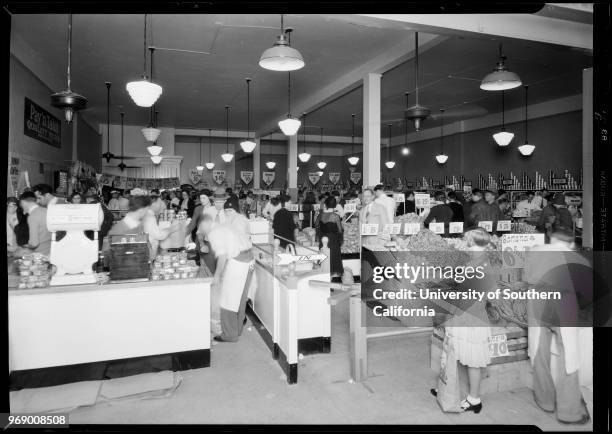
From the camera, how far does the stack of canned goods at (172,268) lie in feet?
12.1

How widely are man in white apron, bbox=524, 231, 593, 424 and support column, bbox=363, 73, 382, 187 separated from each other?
4.63 m

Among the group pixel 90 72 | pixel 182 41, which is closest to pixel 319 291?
pixel 182 41

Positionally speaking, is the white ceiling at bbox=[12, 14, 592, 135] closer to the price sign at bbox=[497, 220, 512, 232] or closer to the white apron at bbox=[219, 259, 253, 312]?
the price sign at bbox=[497, 220, 512, 232]

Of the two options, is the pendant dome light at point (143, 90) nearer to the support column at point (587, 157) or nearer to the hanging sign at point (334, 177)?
the support column at point (587, 157)

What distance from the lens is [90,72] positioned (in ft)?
27.5

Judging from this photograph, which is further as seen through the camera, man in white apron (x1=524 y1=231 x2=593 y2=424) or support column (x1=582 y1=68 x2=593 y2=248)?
support column (x1=582 y1=68 x2=593 y2=248)

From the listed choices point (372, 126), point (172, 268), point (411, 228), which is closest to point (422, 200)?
point (372, 126)

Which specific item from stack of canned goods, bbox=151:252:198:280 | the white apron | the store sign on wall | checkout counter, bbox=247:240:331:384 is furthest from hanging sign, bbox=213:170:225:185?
stack of canned goods, bbox=151:252:198:280

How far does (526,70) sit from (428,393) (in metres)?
7.44

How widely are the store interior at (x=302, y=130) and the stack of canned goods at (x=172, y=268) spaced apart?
3.6 inches

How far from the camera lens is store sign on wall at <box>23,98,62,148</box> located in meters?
6.98

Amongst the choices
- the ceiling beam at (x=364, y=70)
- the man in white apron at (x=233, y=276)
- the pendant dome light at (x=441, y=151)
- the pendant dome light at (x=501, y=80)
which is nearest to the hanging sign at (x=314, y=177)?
the pendant dome light at (x=441, y=151)

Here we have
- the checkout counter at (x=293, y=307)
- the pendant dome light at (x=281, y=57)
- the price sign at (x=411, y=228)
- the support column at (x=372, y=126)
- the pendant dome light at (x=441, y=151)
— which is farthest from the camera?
the pendant dome light at (x=441, y=151)

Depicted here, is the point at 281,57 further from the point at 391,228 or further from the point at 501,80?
the point at 501,80
